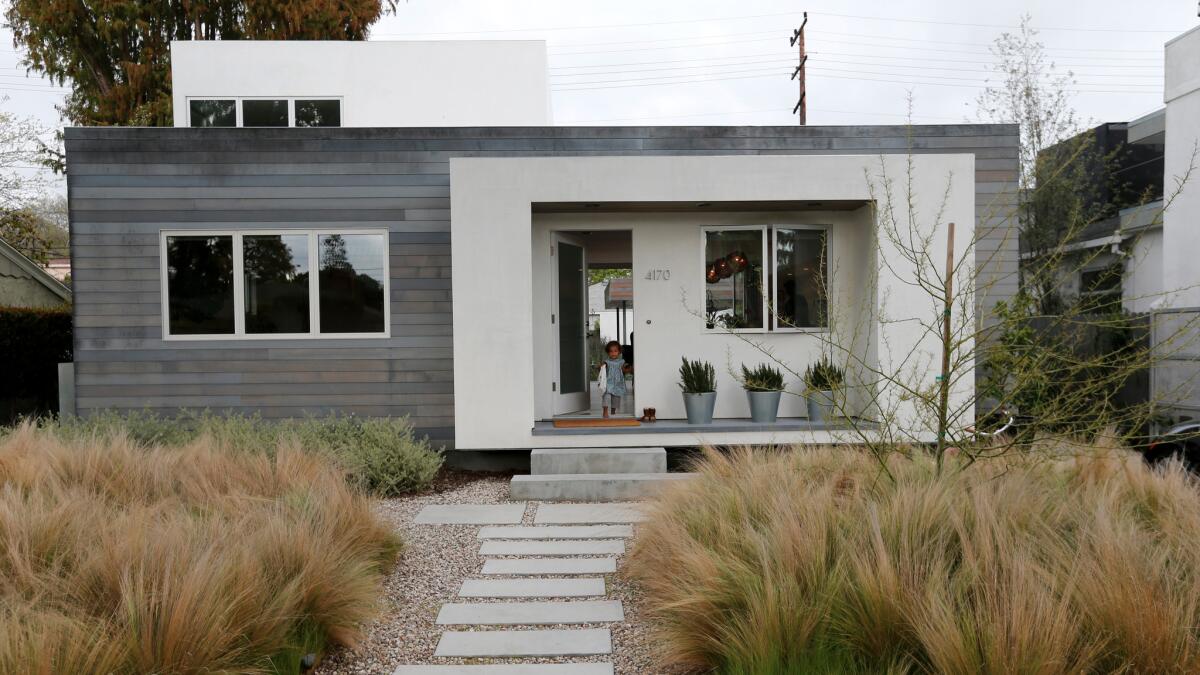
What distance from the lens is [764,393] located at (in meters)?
8.60

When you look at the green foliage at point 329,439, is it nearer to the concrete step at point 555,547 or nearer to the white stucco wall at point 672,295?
the concrete step at point 555,547

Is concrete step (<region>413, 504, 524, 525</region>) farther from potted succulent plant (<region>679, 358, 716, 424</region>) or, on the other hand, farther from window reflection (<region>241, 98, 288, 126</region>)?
window reflection (<region>241, 98, 288, 126</region>)

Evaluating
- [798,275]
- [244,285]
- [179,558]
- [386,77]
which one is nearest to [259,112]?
[386,77]

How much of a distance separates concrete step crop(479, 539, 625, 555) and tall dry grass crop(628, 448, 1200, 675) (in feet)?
2.15

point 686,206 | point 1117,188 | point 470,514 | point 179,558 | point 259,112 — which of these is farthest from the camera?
point 1117,188

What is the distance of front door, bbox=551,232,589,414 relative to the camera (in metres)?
9.32

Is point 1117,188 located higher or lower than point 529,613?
higher

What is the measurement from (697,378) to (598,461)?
1.49m

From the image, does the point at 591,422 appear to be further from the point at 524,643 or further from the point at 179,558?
the point at 179,558

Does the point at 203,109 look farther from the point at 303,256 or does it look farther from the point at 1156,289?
the point at 1156,289

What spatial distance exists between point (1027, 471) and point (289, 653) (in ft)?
13.5

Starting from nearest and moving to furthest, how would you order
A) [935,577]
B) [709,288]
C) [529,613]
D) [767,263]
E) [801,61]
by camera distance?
[935,577] → [529,613] → [767,263] → [709,288] → [801,61]

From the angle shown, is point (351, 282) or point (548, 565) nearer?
point (548, 565)

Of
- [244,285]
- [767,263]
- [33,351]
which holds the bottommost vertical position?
[33,351]
